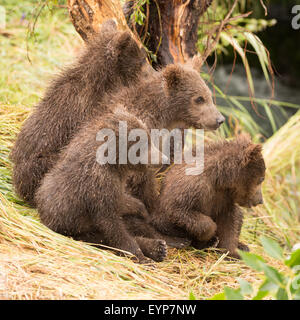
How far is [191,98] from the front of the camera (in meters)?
4.50

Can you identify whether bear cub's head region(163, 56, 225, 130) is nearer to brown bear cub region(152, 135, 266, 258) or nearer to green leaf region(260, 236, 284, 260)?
brown bear cub region(152, 135, 266, 258)

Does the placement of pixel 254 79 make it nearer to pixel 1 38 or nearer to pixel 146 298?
pixel 1 38

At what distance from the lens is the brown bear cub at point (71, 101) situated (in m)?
4.32

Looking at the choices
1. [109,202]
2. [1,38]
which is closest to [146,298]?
[109,202]

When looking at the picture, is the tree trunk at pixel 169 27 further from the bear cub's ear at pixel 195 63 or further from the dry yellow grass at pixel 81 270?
the dry yellow grass at pixel 81 270

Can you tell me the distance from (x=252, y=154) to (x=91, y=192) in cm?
128

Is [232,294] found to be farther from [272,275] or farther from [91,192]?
[91,192]

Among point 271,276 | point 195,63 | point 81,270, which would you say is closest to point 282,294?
point 271,276

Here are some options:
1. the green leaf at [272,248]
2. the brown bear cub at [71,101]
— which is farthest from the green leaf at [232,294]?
the brown bear cub at [71,101]

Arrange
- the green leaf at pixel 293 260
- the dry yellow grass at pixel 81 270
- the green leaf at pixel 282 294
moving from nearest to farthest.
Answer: the green leaf at pixel 293 260 < the green leaf at pixel 282 294 < the dry yellow grass at pixel 81 270

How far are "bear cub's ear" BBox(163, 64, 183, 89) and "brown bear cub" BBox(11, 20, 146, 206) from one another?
A: 298 millimetres

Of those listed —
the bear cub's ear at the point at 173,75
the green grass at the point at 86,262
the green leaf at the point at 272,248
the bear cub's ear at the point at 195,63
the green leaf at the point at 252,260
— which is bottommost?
the green grass at the point at 86,262

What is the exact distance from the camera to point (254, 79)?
1152cm

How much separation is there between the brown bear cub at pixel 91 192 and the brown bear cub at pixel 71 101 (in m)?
0.34
